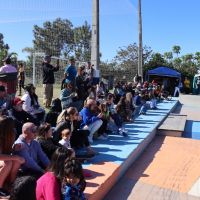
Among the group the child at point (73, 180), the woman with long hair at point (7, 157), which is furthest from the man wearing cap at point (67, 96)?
the child at point (73, 180)

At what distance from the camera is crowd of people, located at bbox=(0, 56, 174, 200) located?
3.94 meters

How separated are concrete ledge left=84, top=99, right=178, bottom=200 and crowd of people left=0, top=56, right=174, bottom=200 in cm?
23

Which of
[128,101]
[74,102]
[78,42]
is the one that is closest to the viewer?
[74,102]

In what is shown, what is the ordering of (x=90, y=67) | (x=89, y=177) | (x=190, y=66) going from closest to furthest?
(x=89, y=177), (x=90, y=67), (x=190, y=66)

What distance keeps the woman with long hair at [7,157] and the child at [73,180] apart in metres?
0.70

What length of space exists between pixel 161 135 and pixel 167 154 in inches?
106

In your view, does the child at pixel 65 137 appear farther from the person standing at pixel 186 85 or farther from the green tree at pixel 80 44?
the person standing at pixel 186 85

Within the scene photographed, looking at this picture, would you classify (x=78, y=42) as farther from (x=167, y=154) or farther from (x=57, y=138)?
(x=57, y=138)

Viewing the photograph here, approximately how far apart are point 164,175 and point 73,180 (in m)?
3.86

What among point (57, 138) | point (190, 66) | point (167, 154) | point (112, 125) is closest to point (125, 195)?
point (57, 138)

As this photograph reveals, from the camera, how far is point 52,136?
6.70 m

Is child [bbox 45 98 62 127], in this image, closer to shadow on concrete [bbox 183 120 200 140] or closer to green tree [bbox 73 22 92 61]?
shadow on concrete [bbox 183 120 200 140]

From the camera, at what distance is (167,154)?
372 inches

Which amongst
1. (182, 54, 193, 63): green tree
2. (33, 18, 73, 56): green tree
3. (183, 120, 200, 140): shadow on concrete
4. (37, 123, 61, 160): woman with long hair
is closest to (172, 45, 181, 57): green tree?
(182, 54, 193, 63): green tree
